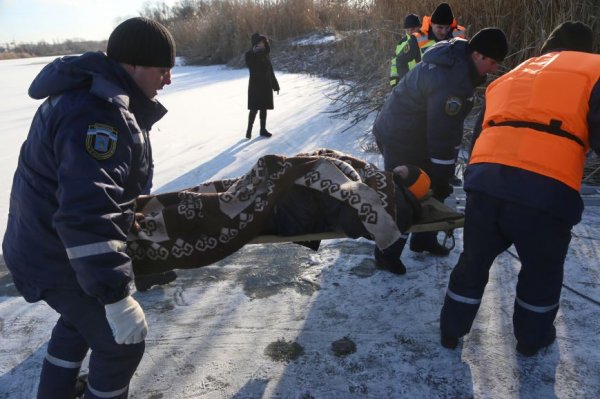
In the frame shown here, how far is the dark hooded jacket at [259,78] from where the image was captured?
22.7 feet

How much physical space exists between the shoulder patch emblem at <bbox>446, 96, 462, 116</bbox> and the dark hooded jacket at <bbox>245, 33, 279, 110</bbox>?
4730mm

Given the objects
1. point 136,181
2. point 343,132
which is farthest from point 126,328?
point 343,132

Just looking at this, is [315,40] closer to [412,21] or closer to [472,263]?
[412,21]

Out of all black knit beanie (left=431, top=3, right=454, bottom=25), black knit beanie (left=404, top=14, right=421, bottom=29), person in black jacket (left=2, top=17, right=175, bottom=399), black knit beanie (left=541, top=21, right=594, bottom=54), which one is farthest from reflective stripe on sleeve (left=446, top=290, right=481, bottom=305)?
black knit beanie (left=404, top=14, right=421, bottom=29)

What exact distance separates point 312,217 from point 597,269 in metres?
2.07

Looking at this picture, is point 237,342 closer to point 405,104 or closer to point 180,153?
point 405,104

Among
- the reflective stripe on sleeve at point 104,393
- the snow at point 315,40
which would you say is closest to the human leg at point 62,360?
the reflective stripe on sleeve at point 104,393

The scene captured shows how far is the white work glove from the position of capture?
151cm

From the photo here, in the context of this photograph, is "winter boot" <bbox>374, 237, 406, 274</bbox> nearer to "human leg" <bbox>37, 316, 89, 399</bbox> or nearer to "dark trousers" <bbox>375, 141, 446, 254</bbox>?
"dark trousers" <bbox>375, 141, 446, 254</bbox>

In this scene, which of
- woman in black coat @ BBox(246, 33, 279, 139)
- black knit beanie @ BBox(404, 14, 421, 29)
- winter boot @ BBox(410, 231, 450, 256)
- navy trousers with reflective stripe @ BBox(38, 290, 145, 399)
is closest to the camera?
navy trousers with reflective stripe @ BBox(38, 290, 145, 399)

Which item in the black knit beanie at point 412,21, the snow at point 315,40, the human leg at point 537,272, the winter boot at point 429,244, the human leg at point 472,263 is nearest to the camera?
the human leg at point 537,272

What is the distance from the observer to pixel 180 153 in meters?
6.31

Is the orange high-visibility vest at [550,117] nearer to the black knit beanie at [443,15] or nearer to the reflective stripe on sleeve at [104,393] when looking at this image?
the reflective stripe on sleeve at [104,393]

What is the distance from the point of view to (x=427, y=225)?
2.37 metres
